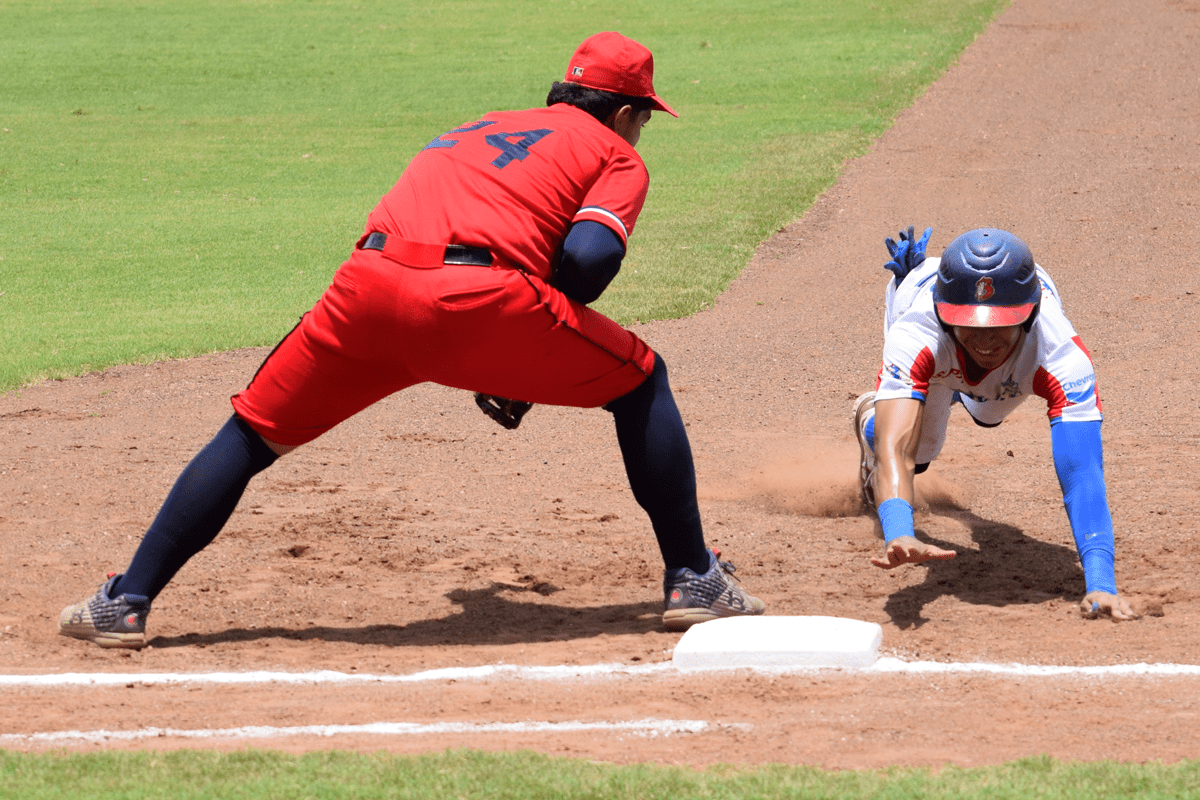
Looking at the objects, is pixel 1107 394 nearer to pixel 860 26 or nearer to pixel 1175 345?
pixel 1175 345

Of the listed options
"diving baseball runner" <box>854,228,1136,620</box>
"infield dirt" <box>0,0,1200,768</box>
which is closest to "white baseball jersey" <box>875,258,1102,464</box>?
"diving baseball runner" <box>854,228,1136,620</box>

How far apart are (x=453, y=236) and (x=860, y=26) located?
20907 millimetres

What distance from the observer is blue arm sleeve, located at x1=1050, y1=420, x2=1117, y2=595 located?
4.13m

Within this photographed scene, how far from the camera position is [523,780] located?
2959mm

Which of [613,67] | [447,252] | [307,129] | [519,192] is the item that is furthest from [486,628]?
[307,129]

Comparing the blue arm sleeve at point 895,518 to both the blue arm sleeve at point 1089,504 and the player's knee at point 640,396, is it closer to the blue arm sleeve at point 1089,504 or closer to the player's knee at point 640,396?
the blue arm sleeve at point 1089,504

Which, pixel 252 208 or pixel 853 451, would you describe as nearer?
pixel 853 451

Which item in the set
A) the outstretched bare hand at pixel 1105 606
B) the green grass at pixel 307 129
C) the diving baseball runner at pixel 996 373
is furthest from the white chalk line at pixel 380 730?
the green grass at pixel 307 129

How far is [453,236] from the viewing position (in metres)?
3.72

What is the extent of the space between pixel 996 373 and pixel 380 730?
234 centimetres

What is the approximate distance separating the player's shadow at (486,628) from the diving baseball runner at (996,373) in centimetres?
93

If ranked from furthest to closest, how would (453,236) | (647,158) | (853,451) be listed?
(647,158), (853,451), (453,236)

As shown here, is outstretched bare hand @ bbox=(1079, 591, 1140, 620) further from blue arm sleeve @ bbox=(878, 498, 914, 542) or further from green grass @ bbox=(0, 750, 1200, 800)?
green grass @ bbox=(0, 750, 1200, 800)

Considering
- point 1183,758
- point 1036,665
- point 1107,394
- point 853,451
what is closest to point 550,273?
point 1036,665
